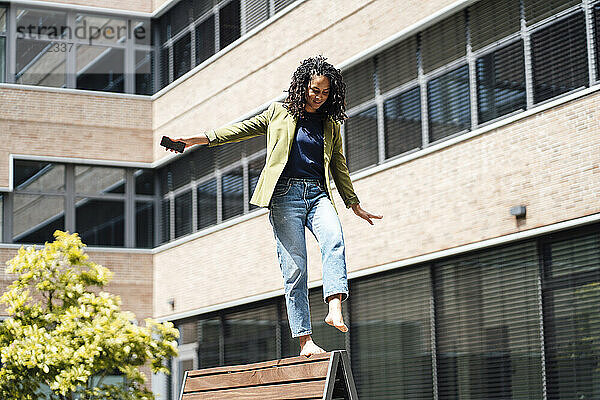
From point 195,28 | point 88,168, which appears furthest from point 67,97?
point 195,28

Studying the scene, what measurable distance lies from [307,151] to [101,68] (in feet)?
61.5

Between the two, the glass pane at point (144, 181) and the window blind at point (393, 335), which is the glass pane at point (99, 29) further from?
the window blind at point (393, 335)

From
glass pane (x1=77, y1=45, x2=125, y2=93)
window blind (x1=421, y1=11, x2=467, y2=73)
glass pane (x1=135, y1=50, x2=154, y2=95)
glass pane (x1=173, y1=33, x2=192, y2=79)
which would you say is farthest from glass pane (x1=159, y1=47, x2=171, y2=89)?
window blind (x1=421, y1=11, x2=467, y2=73)

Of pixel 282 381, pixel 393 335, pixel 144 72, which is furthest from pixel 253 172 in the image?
pixel 282 381

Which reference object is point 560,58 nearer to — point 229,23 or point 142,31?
point 229,23

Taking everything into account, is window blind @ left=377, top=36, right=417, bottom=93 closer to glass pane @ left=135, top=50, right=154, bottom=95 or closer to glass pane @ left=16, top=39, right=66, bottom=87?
glass pane @ left=135, top=50, right=154, bottom=95

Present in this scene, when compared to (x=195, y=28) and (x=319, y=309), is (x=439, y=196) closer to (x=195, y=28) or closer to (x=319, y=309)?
(x=319, y=309)

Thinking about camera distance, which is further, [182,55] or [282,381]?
[182,55]

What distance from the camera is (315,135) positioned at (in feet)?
21.6

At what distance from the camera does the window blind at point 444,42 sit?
49.8 ft

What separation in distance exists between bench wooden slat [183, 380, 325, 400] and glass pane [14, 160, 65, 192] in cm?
1755

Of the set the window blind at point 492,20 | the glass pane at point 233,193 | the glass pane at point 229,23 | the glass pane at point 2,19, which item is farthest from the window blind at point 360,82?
the glass pane at point 2,19

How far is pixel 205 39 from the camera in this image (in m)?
22.9

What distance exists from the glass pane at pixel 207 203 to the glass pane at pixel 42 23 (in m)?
4.90
